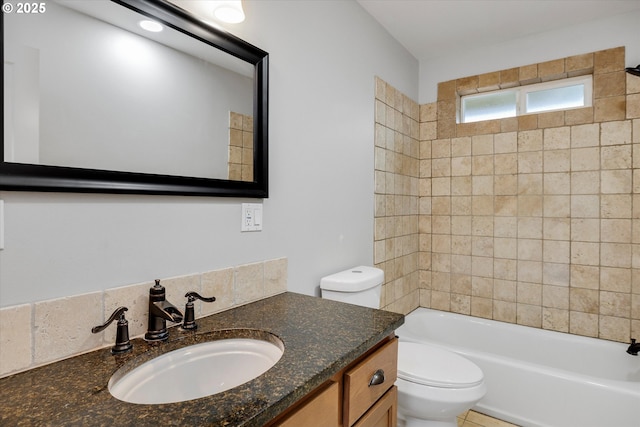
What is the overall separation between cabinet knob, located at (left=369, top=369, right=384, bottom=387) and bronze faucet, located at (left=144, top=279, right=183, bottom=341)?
1.94 feet

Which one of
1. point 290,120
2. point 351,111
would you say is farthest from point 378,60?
point 290,120

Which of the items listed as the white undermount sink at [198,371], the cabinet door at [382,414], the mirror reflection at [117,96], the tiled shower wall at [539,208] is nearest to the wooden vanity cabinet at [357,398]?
the cabinet door at [382,414]

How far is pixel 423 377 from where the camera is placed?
1.58m

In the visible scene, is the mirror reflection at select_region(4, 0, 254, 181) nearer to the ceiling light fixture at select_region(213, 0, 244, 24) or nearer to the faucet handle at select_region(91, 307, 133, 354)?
the ceiling light fixture at select_region(213, 0, 244, 24)

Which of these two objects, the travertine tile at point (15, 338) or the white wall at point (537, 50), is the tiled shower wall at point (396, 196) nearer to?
the white wall at point (537, 50)

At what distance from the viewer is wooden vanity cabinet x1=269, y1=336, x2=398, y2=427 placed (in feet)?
2.62

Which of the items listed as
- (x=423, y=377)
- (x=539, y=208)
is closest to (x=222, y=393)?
(x=423, y=377)

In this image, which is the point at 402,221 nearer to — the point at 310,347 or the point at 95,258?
the point at 310,347

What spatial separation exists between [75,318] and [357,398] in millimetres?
779

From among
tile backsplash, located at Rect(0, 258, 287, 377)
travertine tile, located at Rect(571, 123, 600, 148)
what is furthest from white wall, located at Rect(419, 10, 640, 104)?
tile backsplash, located at Rect(0, 258, 287, 377)

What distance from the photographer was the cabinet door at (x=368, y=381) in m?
0.94

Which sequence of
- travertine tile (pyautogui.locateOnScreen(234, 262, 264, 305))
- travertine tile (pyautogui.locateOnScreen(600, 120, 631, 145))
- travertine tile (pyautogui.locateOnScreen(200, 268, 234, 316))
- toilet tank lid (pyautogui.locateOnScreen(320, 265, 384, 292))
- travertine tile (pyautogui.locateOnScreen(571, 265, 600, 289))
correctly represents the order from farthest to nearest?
travertine tile (pyautogui.locateOnScreen(571, 265, 600, 289)) → travertine tile (pyautogui.locateOnScreen(600, 120, 631, 145)) → toilet tank lid (pyautogui.locateOnScreen(320, 265, 384, 292)) → travertine tile (pyautogui.locateOnScreen(234, 262, 264, 305)) → travertine tile (pyautogui.locateOnScreen(200, 268, 234, 316))

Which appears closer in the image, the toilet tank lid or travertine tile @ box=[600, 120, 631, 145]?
the toilet tank lid

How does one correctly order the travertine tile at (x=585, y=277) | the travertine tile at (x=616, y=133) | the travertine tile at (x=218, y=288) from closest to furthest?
the travertine tile at (x=218, y=288) → the travertine tile at (x=616, y=133) → the travertine tile at (x=585, y=277)
